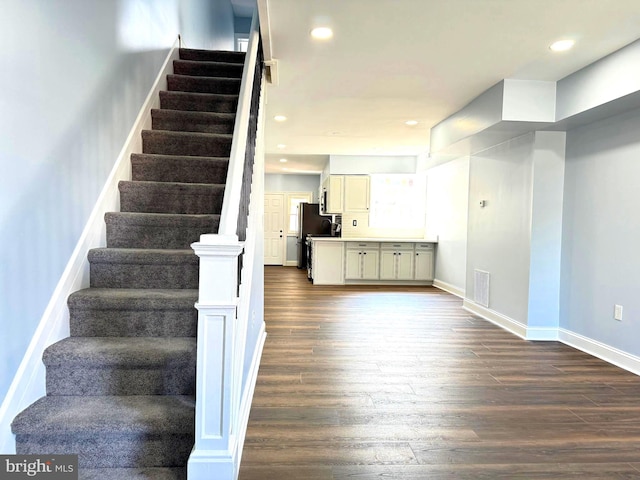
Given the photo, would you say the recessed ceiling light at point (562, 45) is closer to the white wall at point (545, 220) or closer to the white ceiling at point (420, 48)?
the white ceiling at point (420, 48)

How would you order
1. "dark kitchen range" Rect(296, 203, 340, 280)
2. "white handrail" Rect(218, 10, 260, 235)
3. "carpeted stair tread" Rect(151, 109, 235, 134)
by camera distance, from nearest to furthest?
"white handrail" Rect(218, 10, 260, 235), "carpeted stair tread" Rect(151, 109, 235, 134), "dark kitchen range" Rect(296, 203, 340, 280)

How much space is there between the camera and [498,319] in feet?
14.9

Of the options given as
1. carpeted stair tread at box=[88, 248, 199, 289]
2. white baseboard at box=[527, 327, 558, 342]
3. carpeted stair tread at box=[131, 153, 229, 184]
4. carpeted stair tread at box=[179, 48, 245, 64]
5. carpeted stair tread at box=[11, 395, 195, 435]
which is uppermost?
carpeted stair tread at box=[179, 48, 245, 64]

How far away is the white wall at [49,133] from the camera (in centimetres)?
166

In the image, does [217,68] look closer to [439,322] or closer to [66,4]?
[66,4]

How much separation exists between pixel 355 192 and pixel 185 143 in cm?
532

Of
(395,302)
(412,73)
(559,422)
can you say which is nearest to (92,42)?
(412,73)

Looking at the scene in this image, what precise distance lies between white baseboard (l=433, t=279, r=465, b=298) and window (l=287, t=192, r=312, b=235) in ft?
14.8

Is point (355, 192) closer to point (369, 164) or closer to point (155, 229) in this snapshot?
point (369, 164)

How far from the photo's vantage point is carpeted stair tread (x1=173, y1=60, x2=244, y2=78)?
3932 millimetres

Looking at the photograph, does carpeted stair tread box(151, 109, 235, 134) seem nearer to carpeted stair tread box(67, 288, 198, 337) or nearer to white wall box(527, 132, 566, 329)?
carpeted stair tread box(67, 288, 198, 337)

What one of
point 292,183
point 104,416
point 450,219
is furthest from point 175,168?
point 292,183

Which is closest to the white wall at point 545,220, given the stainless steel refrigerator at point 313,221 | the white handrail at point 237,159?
the white handrail at point 237,159

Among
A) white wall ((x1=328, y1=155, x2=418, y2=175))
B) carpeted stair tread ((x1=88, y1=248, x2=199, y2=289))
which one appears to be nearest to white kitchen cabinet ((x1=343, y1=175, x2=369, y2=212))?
white wall ((x1=328, y1=155, x2=418, y2=175))
